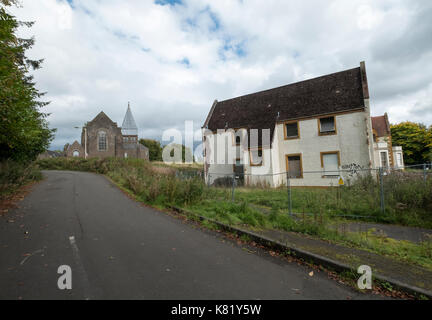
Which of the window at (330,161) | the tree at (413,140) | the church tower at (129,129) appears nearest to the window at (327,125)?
the window at (330,161)

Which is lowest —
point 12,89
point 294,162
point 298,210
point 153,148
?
point 298,210

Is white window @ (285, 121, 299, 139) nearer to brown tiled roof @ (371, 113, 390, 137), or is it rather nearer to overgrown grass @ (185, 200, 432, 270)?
overgrown grass @ (185, 200, 432, 270)

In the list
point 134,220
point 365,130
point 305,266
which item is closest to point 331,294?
point 305,266

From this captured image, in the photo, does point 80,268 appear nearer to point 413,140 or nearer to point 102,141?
point 102,141

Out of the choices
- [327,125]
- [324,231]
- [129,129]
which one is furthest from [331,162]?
[129,129]

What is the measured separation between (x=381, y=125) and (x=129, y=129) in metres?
56.2

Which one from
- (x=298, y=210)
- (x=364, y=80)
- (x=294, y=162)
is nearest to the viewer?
(x=298, y=210)

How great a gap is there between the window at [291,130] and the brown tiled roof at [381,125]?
19758mm

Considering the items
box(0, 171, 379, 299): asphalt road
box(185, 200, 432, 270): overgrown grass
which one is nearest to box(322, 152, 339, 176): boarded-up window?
box(185, 200, 432, 270): overgrown grass

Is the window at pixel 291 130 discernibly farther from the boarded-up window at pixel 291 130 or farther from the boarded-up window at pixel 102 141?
the boarded-up window at pixel 102 141

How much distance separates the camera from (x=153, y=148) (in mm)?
84500

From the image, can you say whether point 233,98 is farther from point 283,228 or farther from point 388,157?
point 283,228

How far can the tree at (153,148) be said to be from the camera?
8306cm

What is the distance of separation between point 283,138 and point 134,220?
614 inches
